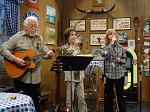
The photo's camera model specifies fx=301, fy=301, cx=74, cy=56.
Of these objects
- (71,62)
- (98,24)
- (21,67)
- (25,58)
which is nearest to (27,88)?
(21,67)

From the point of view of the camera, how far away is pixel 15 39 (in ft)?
12.9

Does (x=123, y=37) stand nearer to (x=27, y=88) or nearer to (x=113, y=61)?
(x=113, y=61)

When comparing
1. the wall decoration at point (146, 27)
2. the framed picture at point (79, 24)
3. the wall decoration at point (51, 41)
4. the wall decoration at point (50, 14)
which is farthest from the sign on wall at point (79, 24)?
the wall decoration at point (146, 27)

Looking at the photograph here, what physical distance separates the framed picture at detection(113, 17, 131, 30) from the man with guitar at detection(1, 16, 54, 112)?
4.31 m

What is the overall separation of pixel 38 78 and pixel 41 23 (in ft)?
10.00

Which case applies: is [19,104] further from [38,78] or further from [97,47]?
[97,47]

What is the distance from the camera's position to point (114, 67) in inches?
189

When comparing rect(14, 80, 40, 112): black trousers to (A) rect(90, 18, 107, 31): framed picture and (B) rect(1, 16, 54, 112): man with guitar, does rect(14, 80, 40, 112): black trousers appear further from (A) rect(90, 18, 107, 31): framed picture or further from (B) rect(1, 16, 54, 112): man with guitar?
(A) rect(90, 18, 107, 31): framed picture

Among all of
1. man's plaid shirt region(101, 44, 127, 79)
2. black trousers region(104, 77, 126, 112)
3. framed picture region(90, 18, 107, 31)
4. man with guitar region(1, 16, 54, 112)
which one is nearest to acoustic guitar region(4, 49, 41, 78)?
man with guitar region(1, 16, 54, 112)

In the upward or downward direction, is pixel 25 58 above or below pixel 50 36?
below

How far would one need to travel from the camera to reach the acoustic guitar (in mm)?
3865

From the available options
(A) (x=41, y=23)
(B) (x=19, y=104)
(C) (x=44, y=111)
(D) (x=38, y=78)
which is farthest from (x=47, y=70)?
(B) (x=19, y=104)

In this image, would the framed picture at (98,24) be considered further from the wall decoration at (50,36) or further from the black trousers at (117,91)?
the black trousers at (117,91)

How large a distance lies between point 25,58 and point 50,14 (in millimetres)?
3608
